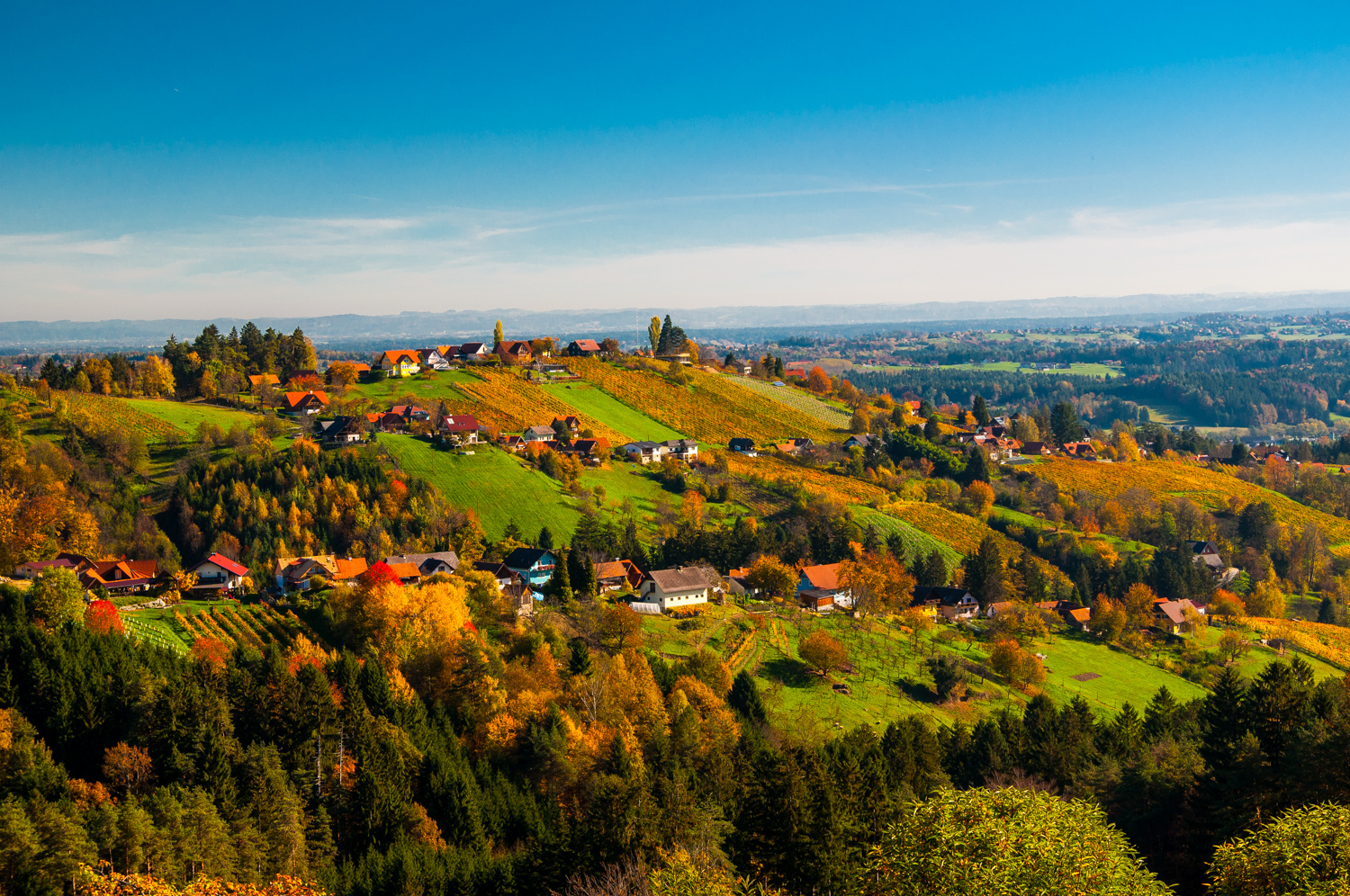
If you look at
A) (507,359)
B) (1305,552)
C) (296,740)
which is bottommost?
(1305,552)

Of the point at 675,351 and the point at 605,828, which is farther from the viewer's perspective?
the point at 675,351

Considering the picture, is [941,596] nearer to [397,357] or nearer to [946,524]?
[946,524]

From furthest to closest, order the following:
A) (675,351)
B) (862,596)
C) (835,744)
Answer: (675,351) → (862,596) → (835,744)

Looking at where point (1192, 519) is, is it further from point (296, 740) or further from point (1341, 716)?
point (296, 740)

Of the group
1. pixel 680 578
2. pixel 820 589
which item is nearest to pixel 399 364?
pixel 680 578

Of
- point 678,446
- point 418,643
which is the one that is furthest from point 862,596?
point 678,446

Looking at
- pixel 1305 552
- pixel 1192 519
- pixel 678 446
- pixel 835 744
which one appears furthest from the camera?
pixel 678 446
